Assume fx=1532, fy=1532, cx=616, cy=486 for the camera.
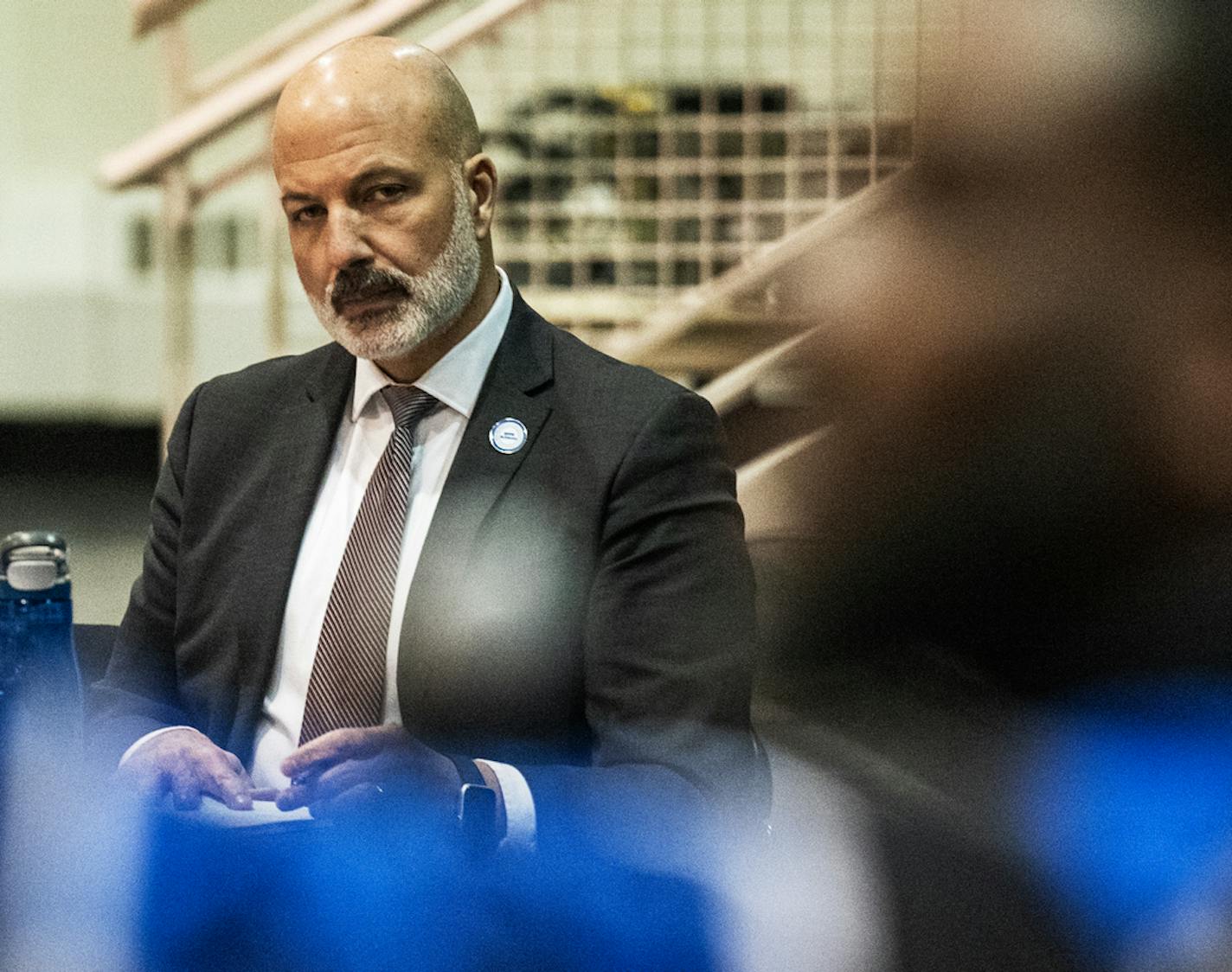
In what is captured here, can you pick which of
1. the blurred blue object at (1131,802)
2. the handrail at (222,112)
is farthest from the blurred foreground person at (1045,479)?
the handrail at (222,112)

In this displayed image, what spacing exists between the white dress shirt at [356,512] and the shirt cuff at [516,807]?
255mm

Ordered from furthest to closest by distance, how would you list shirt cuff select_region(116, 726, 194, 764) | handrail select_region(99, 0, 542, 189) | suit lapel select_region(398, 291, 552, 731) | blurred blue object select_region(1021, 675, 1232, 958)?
1. handrail select_region(99, 0, 542, 189)
2. blurred blue object select_region(1021, 675, 1232, 958)
3. suit lapel select_region(398, 291, 552, 731)
4. shirt cuff select_region(116, 726, 194, 764)

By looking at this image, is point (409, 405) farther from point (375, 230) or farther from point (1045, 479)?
point (1045, 479)

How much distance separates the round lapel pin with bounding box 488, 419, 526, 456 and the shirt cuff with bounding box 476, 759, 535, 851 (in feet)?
1.13

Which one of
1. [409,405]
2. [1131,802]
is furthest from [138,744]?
[1131,802]

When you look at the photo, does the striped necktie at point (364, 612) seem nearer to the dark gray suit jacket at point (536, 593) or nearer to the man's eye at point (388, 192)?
the dark gray suit jacket at point (536, 593)

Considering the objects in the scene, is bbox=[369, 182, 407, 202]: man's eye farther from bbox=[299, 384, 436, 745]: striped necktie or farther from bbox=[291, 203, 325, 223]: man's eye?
bbox=[299, 384, 436, 745]: striped necktie

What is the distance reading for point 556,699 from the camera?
4.56 feet

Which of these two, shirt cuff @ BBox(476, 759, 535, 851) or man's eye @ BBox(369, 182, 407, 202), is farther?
man's eye @ BBox(369, 182, 407, 202)

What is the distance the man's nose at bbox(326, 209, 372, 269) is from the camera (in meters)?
1.46

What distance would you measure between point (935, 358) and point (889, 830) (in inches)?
46.4

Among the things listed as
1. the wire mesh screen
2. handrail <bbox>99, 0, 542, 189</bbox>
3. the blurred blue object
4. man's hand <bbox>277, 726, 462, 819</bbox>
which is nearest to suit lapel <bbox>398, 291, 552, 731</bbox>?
man's hand <bbox>277, 726, 462, 819</bbox>

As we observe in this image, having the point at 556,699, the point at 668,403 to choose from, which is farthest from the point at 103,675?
the point at 668,403

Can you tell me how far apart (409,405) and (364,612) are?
213 mm
